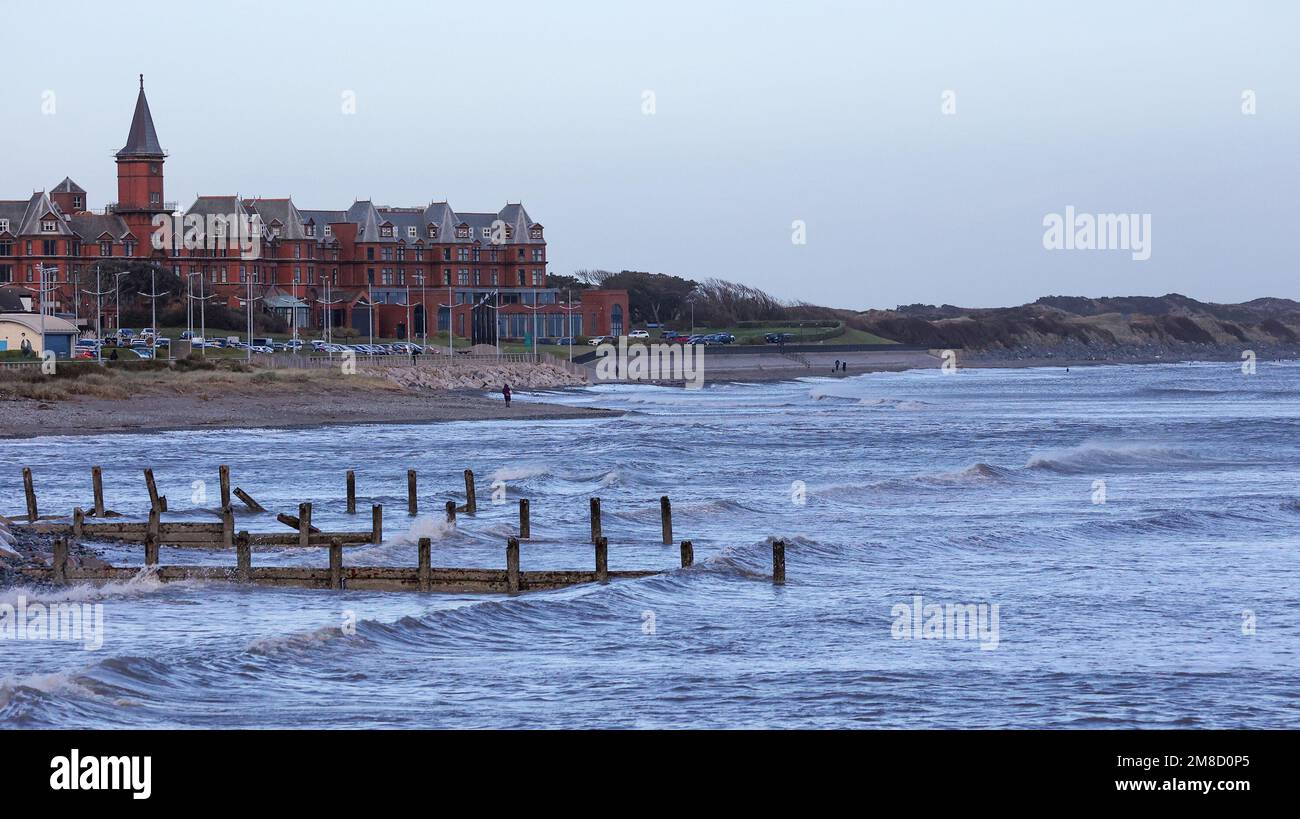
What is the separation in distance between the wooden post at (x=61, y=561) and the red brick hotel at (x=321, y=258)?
354 ft

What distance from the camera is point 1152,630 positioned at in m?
20.9

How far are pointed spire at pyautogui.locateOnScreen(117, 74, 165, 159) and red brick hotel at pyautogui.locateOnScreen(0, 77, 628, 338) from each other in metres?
0.09

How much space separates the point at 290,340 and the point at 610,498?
296ft

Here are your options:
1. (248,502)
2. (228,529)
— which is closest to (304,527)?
(228,529)

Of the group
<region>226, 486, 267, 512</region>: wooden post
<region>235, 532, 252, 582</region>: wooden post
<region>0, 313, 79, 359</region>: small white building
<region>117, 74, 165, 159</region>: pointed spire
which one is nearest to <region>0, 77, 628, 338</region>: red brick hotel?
<region>117, 74, 165, 159</region>: pointed spire

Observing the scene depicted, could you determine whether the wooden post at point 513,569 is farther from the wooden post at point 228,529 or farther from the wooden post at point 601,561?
the wooden post at point 228,529

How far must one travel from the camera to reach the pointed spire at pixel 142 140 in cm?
13938

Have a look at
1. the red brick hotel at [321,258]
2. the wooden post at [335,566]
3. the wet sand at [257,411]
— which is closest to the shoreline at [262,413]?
the wet sand at [257,411]

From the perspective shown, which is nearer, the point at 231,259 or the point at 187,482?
the point at 187,482

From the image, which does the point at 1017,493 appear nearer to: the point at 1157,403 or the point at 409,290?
the point at 1157,403

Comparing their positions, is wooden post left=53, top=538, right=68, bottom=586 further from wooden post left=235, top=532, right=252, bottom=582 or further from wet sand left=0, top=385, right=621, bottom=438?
wet sand left=0, top=385, right=621, bottom=438

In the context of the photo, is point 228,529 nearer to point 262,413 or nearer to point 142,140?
point 262,413

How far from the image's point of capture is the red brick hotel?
438 feet
